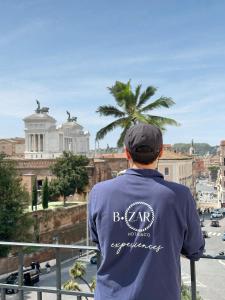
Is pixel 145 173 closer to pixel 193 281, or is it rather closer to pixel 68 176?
pixel 193 281

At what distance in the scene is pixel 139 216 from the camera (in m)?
2.50

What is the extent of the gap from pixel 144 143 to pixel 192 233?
63 cm

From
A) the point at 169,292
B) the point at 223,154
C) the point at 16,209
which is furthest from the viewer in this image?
the point at 223,154

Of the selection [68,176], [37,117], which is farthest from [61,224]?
[37,117]

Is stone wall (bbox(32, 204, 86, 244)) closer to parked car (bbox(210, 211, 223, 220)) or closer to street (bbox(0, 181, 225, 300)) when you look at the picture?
street (bbox(0, 181, 225, 300))

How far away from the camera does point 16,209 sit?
28031mm

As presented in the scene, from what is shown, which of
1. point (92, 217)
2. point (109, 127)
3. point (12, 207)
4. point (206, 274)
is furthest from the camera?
point (12, 207)

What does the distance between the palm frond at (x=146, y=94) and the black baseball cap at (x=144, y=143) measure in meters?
20.7

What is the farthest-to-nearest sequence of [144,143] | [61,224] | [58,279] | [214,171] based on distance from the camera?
[214,171] < [61,224] < [58,279] < [144,143]

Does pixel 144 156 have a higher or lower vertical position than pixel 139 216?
higher

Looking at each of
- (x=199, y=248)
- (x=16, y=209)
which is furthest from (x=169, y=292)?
(x=16, y=209)

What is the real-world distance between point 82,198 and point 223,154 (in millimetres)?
33421

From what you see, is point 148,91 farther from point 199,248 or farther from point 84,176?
point 84,176

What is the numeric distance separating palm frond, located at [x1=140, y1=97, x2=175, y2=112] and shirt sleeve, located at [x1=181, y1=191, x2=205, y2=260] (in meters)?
20.8
